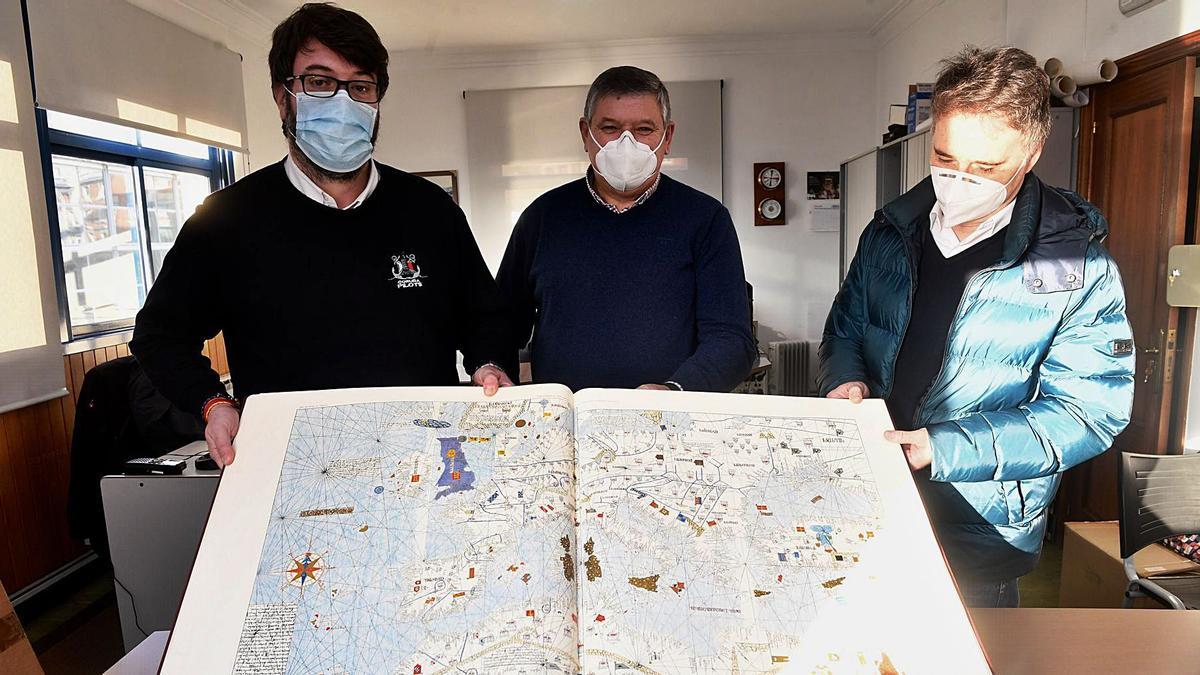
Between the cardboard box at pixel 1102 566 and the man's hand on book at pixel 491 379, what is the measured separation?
2150 mm

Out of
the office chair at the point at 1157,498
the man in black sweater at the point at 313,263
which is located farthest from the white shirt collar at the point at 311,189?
the office chair at the point at 1157,498

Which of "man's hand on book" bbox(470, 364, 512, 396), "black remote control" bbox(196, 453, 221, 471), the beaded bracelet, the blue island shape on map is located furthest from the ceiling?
the blue island shape on map

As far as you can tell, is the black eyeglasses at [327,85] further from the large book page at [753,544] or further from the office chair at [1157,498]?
the office chair at [1157,498]

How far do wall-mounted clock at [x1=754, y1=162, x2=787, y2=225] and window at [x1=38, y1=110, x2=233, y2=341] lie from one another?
13.4ft

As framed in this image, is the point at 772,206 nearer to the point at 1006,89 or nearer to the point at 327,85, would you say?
the point at 1006,89

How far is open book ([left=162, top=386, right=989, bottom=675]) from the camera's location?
2.54 feet

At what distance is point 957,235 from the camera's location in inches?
51.2

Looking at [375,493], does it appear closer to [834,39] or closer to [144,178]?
[144,178]

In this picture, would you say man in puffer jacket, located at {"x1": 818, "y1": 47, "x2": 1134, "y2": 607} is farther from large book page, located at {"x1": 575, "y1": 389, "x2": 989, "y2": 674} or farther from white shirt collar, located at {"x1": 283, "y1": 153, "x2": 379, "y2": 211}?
white shirt collar, located at {"x1": 283, "y1": 153, "x2": 379, "y2": 211}

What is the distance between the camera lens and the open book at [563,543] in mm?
773

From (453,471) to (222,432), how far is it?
1.19ft

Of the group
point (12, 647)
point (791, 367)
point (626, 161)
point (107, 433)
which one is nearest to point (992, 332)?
point (626, 161)

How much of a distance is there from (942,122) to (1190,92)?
2.16 metres

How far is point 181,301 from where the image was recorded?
1244 millimetres
